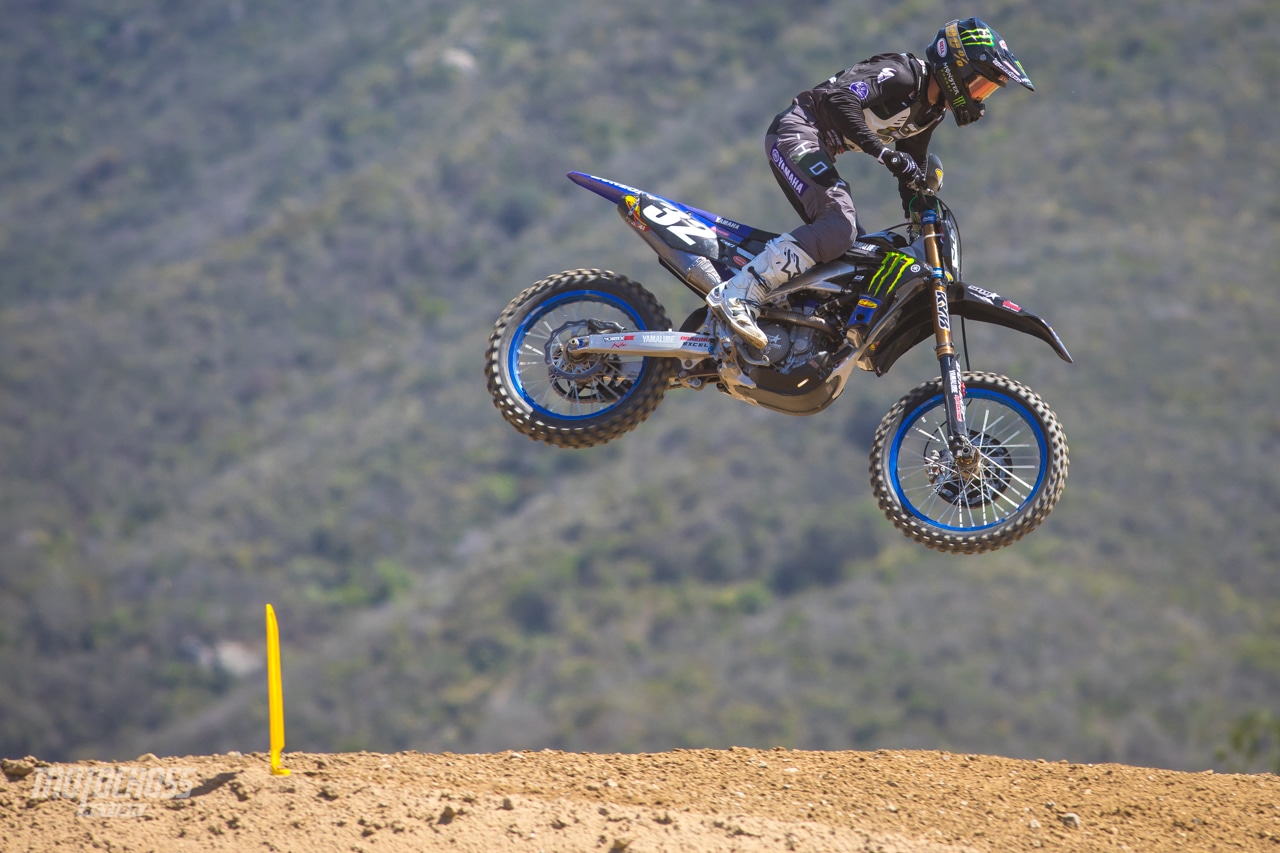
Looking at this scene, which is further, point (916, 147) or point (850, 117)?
point (916, 147)

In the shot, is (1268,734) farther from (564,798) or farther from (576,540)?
(564,798)

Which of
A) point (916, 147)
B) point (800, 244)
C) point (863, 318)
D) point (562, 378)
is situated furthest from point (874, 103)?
point (562, 378)

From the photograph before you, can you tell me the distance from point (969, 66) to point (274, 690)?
5.92 m

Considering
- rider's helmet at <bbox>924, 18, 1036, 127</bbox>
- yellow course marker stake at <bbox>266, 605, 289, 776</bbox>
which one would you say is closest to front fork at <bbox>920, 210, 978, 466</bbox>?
rider's helmet at <bbox>924, 18, 1036, 127</bbox>

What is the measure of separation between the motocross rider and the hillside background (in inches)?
1679

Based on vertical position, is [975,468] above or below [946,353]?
below

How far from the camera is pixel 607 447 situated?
9662 cm

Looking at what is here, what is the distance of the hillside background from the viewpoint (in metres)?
66.9

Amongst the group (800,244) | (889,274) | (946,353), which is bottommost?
(946,353)

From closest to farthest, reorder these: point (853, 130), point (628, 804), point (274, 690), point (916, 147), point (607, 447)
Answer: point (274, 690), point (628, 804), point (853, 130), point (916, 147), point (607, 447)

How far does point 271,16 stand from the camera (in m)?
164

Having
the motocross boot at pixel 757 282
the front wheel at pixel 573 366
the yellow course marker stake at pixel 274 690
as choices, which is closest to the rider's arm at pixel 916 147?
the motocross boot at pixel 757 282

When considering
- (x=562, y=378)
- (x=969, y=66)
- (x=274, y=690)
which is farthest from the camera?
(x=562, y=378)

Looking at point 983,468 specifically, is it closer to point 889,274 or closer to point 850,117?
point 889,274
